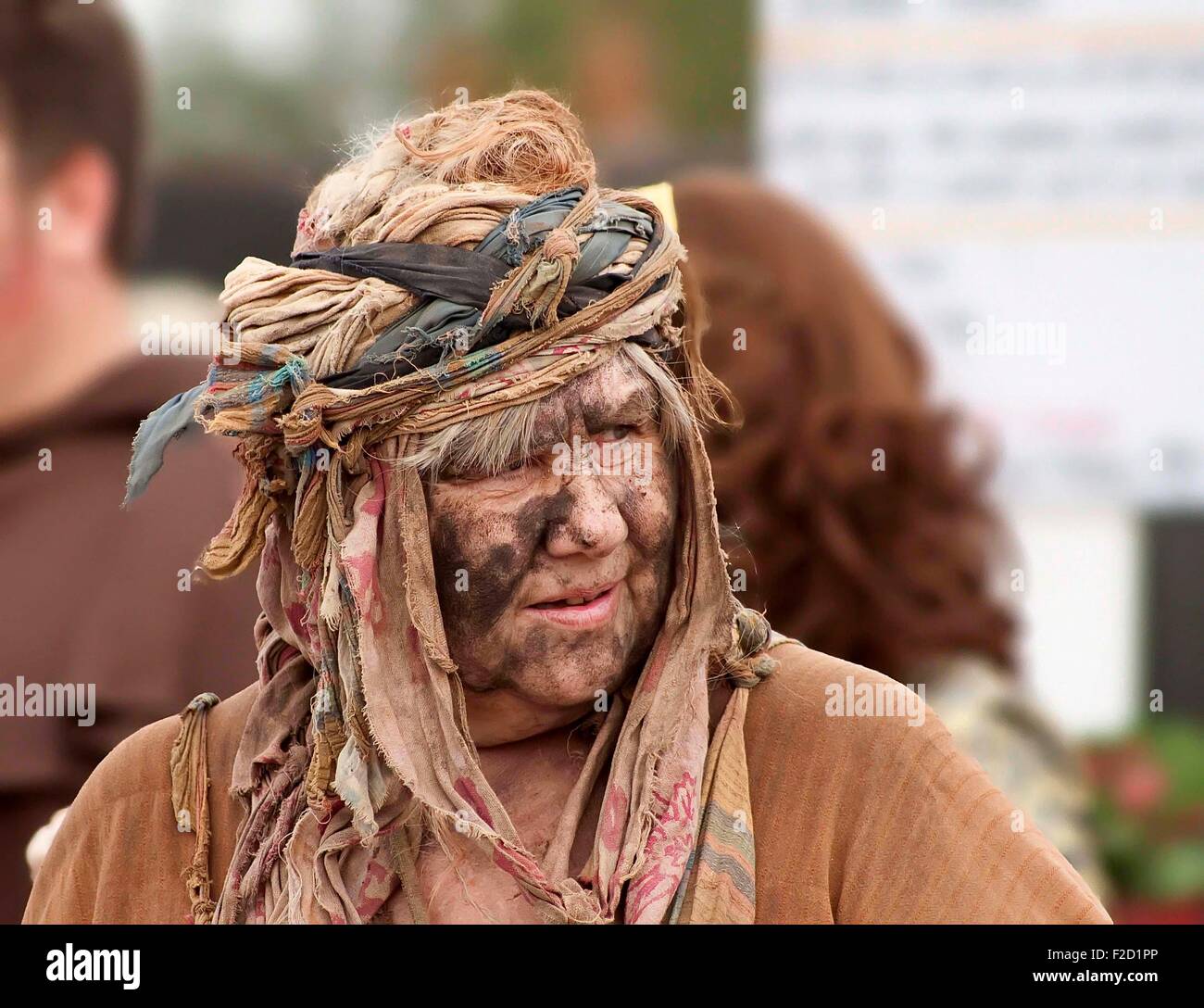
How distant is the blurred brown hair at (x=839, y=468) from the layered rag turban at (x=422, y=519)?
142 centimetres

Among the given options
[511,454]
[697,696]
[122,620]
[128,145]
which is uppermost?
[128,145]

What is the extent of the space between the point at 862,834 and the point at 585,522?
1.85 ft

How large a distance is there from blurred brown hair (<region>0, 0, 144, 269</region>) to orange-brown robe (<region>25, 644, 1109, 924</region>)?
2355 mm

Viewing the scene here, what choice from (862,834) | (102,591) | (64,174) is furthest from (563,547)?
(64,174)

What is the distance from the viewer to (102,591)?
4078 millimetres

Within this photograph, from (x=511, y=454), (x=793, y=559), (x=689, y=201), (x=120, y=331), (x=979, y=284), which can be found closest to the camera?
(x=511, y=454)

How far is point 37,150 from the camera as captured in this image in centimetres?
439

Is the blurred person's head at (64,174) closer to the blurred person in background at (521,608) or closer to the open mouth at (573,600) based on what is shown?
the blurred person in background at (521,608)

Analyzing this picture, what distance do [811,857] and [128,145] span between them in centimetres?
289

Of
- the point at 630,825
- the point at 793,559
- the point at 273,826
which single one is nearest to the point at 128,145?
the point at 793,559

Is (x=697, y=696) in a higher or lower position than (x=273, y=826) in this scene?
higher

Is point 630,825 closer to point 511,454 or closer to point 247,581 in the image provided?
point 511,454

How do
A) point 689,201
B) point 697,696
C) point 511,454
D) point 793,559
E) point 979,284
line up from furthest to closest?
point 979,284 → point 689,201 → point 793,559 → point 697,696 → point 511,454

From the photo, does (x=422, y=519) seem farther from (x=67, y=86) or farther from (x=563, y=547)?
(x=67, y=86)
